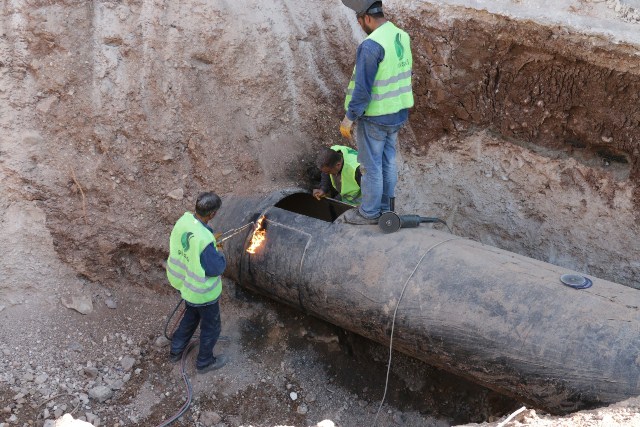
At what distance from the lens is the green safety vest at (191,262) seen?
5.04m

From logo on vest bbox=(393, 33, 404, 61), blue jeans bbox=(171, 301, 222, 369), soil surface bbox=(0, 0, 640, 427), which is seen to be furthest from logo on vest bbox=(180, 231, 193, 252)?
logo on vest bbox=(393, 33, 404, 61)

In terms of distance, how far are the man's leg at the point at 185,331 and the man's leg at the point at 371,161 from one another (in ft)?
5.02

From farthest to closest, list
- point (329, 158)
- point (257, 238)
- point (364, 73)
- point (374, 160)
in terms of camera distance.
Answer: point (329, 158)
point (257, 238)
point (374, 160)
point (364, 73)

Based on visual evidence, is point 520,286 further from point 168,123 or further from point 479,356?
point 168,123

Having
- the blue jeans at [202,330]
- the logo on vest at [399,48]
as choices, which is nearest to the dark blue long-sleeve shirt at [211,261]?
the blue jeans at [202,330]

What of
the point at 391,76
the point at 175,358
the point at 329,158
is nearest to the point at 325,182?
the point at 329,158

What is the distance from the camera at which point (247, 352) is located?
19.3ft

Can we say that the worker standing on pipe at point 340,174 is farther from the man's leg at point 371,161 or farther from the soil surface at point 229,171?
the man's leg at point 371,161

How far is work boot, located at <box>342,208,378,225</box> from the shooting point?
18.0ft

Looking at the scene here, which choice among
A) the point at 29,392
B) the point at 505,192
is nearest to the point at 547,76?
the point at 505,192

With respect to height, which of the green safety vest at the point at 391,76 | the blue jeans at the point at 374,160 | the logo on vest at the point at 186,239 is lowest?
the logo on vest at the point at 186,239

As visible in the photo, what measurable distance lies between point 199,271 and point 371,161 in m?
1.51

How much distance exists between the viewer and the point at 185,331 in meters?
5.64

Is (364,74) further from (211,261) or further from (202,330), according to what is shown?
(202,330)
